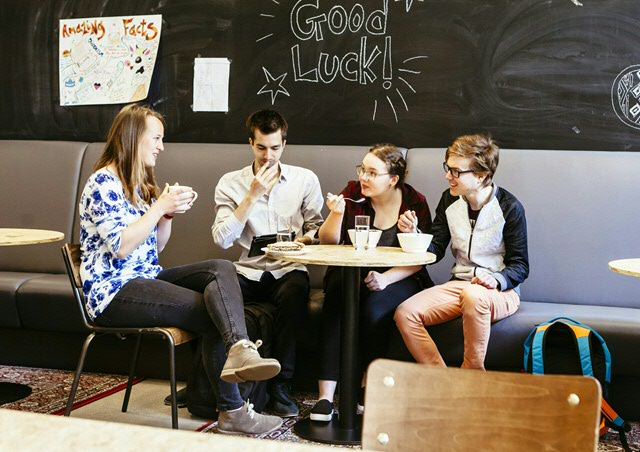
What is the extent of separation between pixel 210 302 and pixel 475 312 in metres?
0.97

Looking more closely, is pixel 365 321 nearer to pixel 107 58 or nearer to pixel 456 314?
pixel 456 314

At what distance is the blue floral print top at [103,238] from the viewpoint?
2.91m

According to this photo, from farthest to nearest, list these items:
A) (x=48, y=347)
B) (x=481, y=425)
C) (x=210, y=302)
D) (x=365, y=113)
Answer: (x=365, y=113) → (x=48, y=347) → (x=210, y=302) → (x=481, y=425)

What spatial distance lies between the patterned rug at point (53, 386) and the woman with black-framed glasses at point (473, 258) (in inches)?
54.4

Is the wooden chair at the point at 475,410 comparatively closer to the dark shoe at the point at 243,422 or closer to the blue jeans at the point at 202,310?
the blue jeans at the point at 202,310

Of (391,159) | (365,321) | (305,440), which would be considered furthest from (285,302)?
(391,159)

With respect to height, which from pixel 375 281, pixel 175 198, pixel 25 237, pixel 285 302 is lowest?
pixel 285 302

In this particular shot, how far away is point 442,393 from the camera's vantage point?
1.29 m

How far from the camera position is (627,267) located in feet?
9.37

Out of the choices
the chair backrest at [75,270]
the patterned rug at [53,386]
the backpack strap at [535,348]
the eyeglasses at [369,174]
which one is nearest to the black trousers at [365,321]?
the eyeglasses at [369,174]

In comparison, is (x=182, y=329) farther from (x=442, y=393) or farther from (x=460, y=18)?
(x=460, y=18)

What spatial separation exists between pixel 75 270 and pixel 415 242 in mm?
1224

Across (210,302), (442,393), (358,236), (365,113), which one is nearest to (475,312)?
(358,236)

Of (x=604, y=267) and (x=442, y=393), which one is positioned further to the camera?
(x=604, y=267)
